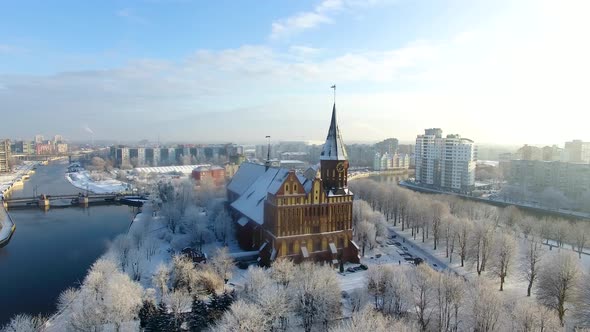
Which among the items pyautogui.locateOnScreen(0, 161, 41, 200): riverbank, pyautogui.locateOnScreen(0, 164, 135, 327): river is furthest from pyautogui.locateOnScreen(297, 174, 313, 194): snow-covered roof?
pyautogui.locateOnScreen(0, 161, 41, 200): riverbank

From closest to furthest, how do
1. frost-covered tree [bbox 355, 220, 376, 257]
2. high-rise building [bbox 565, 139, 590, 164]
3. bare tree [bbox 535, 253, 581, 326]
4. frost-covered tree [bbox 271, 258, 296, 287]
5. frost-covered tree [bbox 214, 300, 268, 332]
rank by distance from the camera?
frost-covered tree [bbox 214, 300, 268, 332] → bare tree [bbox 535, 253, 581, 326] → frost-covered tree [bbox 271, 258, 296, 287] → frost-covered tree [bbox 355, 220, 376, 257] → high-rise building [bbox 565, 139, 590, 164]

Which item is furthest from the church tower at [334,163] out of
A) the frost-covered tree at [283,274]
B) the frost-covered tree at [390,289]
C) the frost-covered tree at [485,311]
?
the frost-covered tree at [485,311]

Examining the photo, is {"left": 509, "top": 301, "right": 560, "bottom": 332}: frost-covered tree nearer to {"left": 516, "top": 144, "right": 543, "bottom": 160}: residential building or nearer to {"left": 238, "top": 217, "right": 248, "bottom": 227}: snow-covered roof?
{"left": 238, "top": 217, "right": 248, "bottom": 227}: snow-covered roof

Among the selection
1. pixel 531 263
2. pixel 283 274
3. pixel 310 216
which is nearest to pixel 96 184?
pixel 310 216

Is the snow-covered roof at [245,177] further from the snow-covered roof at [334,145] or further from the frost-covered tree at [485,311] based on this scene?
the frost-covered tree at [485,311]

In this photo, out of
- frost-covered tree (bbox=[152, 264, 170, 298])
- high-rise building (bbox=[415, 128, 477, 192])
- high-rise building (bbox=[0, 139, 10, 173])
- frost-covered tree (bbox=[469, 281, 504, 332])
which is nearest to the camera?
frost-covered tree (bbox=[469, 281, 504, 332])

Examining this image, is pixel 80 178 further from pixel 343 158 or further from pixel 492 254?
pixel 492 254

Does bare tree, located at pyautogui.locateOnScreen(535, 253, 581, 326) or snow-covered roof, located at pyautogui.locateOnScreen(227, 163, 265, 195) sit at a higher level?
snow-covered roof, located at pyautogui.locateOnScreen(227, 163, 265, 195)
